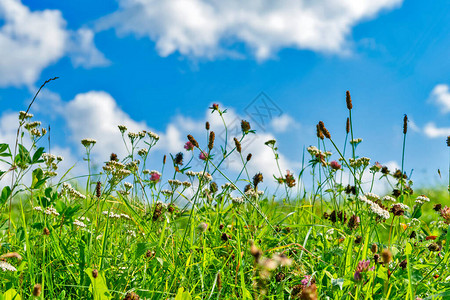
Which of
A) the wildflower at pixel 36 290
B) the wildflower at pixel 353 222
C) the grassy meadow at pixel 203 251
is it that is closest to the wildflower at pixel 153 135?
the grassy meadow at pixel 203 251

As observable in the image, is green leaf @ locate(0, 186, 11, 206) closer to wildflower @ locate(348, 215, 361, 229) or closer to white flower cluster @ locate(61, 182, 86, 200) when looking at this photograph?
white flower cluster @ locate(61, 182, 86, 200)

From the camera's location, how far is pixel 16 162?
8.82 ft

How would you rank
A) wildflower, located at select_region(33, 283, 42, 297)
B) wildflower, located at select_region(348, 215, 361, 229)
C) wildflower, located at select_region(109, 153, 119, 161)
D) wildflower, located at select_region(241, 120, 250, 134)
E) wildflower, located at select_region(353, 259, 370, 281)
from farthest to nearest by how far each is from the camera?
wildflower, located at select_region(109, 153, 119, 161)
wildflower, located at select_region(241, 120, 250, 134)
wildflower, located at select_region(348, 215, 361, 229)
wildflower, located at select_region(353, 259, 370, 281)
wildflower, located at select_region(33, 283, 42, 297)

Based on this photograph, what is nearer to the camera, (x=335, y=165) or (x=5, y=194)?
→ (x=5, y=194)

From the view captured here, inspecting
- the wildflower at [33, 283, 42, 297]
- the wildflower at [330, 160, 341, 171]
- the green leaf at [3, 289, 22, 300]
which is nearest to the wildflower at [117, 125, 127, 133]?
the wildflower at [330, 160, 341, 171]

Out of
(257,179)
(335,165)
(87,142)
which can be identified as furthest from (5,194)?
(335,165)

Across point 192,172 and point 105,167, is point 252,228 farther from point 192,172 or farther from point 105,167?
point 105,167

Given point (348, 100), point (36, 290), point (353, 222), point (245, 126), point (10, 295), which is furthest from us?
point (245, 126)

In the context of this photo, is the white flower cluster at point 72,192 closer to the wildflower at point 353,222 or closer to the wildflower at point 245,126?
the wildflower at point 245,126

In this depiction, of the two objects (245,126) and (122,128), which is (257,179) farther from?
(122,128)

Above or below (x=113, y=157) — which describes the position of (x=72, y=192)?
below

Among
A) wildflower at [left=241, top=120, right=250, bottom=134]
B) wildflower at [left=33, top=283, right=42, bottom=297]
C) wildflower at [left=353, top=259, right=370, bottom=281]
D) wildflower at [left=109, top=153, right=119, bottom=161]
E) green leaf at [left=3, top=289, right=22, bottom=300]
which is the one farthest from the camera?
wildflower at [left=109, top=153, right=119, bottom=161]

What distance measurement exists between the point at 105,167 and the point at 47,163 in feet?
2.70

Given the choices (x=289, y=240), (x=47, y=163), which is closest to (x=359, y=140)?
(x=289, y=240)
